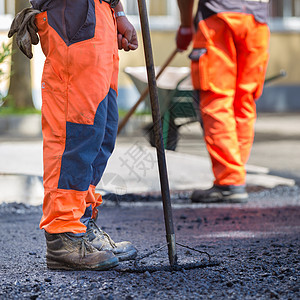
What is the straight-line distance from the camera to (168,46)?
15539 mm

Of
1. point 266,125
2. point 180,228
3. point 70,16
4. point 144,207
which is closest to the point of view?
point 70,16

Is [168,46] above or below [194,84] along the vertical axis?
below

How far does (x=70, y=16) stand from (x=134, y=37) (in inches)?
15.1

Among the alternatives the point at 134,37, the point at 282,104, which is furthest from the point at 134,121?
the point at 134,37

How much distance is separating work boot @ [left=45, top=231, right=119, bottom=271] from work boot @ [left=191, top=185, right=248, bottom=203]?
2.06 meters

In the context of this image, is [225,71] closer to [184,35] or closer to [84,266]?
[184,35]

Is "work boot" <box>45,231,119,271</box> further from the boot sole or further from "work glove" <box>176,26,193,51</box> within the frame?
"work glove" <box>176,26,193,51</box>

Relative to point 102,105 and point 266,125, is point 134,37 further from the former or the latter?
point 266,125

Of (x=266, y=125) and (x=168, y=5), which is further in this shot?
(x=168, y=5)

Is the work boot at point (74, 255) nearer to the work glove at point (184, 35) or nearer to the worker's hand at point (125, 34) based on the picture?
the worker's hand at point (125, 34)

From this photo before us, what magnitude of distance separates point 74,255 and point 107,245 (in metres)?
0.26

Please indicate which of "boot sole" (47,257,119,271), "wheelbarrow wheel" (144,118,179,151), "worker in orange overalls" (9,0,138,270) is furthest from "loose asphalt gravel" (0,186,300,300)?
"wheelbarrow wheel" (144,118,179,151)

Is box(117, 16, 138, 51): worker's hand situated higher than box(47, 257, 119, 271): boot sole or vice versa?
box(117, 16, 138, 51): worker's hand

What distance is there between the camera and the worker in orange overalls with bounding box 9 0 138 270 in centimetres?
267
